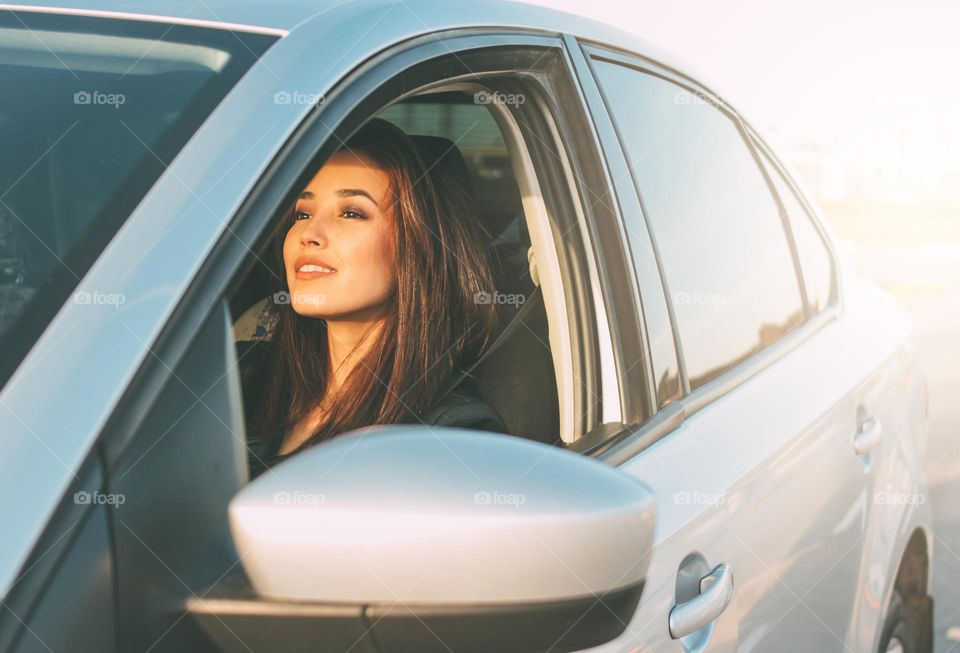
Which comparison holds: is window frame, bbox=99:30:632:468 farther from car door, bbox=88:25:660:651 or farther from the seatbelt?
the seatbelt

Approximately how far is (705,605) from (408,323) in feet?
2.54

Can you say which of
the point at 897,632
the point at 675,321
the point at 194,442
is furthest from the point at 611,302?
the point at 897,632

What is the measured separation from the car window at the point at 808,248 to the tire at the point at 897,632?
0.73m

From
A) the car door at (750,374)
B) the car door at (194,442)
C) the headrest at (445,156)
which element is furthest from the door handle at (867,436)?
the car door at (194,442)

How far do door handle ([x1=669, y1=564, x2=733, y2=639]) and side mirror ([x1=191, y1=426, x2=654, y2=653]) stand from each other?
501 millimetres

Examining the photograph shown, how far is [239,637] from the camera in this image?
3.71 ft

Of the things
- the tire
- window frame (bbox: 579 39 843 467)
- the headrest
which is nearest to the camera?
window frame (bbox: 579 39 843 467)

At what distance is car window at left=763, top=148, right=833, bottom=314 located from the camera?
2.83m

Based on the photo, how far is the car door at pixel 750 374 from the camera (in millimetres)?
1971

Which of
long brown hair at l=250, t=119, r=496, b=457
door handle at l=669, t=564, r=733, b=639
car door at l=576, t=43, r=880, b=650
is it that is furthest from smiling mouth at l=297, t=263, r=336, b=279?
door handle at l=669, t=564, r=733, b=639

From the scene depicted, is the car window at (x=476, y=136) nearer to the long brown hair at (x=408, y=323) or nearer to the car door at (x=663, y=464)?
the long brown hair at (x=408, y=323)

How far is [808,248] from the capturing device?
292cm

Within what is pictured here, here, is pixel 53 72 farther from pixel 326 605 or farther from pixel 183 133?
pixel 326 605

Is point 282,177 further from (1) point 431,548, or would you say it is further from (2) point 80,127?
(1) point 431,548
